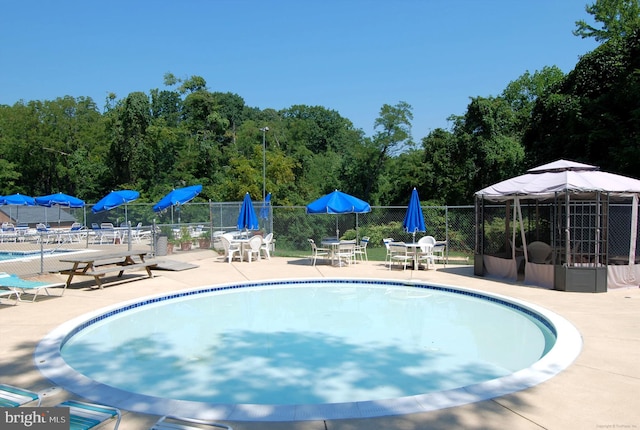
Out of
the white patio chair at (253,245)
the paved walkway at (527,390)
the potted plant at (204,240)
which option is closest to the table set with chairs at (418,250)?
the paved walkway at (527,390)

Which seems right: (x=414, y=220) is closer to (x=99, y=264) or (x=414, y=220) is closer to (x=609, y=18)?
(x=99, y=264)

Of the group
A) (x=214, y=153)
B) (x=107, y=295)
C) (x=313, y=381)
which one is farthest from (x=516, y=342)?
(x=214, y=153)

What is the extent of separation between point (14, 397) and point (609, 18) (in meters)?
35.5

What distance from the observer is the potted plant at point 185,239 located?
17688 millimetres

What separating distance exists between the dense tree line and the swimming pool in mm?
11996

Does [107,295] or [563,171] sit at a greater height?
[563,171]

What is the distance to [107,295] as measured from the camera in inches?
390

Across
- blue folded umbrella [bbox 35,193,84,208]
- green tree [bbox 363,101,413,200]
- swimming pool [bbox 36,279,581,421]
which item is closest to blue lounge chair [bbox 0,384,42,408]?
swimming pool [bbox 36,279,581,421]

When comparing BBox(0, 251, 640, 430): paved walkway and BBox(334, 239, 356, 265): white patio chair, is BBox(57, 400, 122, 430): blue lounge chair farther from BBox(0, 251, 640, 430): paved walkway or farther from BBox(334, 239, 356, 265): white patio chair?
BBox(334, 239, 356, 265): white patio chair

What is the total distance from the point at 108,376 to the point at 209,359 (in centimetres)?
131

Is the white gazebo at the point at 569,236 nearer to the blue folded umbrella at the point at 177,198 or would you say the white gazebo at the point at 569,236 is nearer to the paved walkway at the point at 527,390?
the paved walkway at the point at 527,390

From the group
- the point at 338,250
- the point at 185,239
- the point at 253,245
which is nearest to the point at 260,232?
the point at 185,239

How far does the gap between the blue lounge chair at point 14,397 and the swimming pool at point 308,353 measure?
869mm

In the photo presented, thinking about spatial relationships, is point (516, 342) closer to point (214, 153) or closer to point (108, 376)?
point (108, 376)
